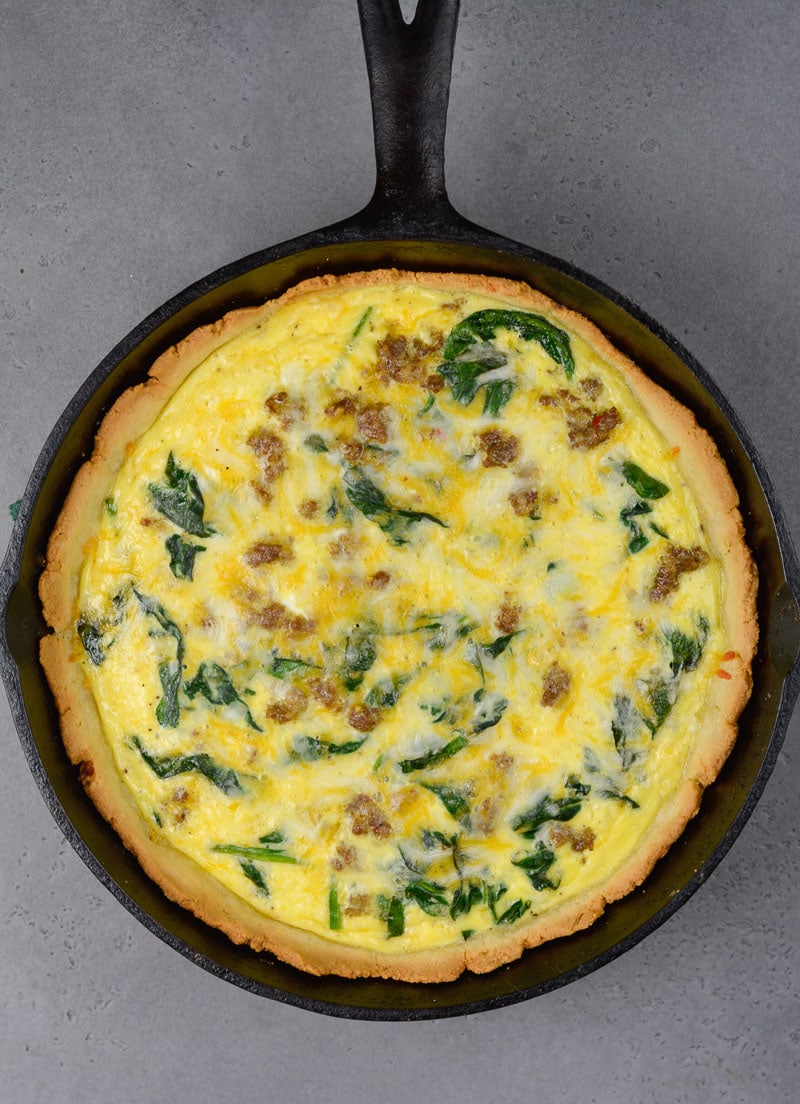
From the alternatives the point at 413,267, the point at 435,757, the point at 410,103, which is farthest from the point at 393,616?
the point at 410,103

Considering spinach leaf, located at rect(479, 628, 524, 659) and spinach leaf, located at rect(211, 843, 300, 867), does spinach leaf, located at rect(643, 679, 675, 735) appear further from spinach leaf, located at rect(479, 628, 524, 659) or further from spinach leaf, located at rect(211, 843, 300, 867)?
spinach leaf, located at rect(211, 843, 300, 867)

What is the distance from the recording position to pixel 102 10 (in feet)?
13.1

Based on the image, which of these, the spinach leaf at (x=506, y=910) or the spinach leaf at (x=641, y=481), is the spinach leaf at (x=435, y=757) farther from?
the spinach leaf at (x=641, y=481)

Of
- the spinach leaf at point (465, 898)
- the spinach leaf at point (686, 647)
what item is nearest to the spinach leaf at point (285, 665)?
the spinach leaf at point (465, 898)

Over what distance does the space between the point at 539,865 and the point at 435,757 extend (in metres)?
0.55

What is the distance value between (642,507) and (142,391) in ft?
5.74

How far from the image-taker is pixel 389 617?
3158 millimetres

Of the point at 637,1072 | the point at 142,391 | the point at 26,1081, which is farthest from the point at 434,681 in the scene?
the point at 26,1081

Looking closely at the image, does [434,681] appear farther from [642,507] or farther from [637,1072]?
[637,1072]

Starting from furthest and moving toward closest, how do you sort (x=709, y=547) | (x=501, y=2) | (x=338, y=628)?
1. (x=501, y=2)
2. (x=709, y=547)
3. (x=338, y=628)

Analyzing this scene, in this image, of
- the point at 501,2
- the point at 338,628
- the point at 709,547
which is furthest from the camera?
the point at 501,2

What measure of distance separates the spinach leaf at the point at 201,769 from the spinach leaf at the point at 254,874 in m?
0.27

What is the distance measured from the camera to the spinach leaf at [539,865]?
10.9ft

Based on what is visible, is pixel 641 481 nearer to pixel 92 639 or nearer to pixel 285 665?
pixel 285 665
